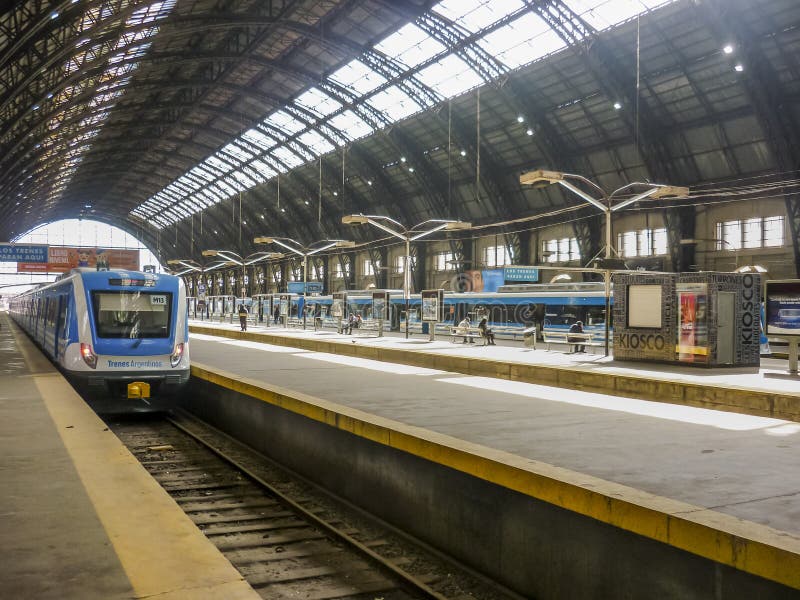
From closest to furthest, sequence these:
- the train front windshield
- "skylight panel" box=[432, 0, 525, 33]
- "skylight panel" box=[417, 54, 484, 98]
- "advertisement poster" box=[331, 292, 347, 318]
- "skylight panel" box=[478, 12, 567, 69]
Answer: the train front windshield < "skylight panel" box=[432, 0, 525, 33] < "skylight panel" box=[478, 12, 567, 69] < "skylight panel" box=[417, 54, 484, 98] < "advertisement poster" box=[331, 292, 347, 318]

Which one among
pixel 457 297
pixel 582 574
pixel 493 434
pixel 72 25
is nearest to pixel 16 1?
pixel 72 25

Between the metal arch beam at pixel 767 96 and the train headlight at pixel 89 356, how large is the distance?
25.2 meters

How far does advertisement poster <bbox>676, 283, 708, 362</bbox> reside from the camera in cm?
1714

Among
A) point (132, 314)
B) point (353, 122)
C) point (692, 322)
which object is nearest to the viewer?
point (132, 314)

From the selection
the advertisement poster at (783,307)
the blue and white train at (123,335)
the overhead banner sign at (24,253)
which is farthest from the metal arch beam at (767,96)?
the overhead banner sign at (24,253)

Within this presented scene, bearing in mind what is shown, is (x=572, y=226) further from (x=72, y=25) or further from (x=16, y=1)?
(x=16, y=1)

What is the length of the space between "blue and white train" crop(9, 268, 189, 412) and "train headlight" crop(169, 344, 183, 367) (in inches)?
0.7

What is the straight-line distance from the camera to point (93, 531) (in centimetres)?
531

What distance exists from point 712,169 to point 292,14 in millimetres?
21747

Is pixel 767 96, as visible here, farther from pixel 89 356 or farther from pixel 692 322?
pixel 89 356

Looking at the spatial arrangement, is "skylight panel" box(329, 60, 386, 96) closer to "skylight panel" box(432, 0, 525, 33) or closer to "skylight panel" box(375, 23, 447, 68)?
"skylight panel" box(375, 23, 447, 68)

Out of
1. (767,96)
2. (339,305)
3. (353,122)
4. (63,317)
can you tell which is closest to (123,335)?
(63,317)

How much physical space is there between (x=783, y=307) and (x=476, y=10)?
23416 millimetres

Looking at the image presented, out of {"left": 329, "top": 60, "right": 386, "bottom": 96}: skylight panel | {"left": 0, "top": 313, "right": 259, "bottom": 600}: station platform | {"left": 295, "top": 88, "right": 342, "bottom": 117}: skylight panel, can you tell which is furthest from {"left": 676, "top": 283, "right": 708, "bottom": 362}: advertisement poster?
{"left": 295, "top": 88, "right": 342, "bottom": 117}: skylight panel
